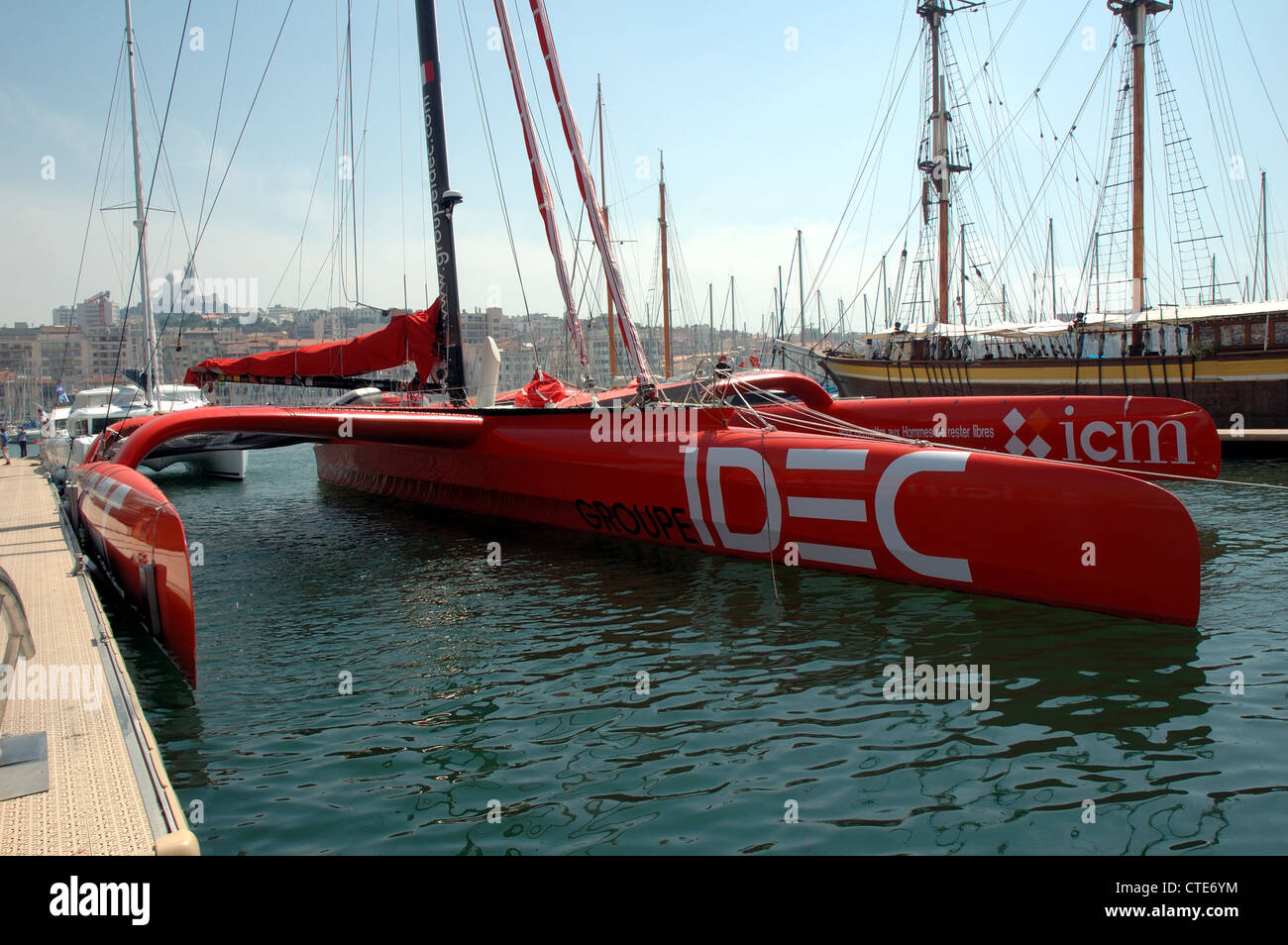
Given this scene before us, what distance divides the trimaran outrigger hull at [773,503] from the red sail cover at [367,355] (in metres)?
1.58

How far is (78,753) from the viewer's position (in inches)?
121

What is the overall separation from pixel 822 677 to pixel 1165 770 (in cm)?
161

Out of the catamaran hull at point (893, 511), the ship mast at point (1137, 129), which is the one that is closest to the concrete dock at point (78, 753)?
the catamaran hull at point (893, 511)

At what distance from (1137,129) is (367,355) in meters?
15.3

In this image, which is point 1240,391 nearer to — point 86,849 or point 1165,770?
point 1165,770

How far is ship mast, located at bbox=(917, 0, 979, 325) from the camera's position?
66.0 ft

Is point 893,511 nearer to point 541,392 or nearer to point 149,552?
point 149,552

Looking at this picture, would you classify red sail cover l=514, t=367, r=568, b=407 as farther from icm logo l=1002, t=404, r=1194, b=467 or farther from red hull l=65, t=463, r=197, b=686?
icm logo l=1002, t=404, r=1194, b=467

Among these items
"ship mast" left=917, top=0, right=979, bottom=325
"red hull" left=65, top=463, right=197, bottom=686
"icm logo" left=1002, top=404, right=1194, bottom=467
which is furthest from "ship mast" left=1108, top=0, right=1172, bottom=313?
"red hull" left=65, top=463, right=197, bottom=686

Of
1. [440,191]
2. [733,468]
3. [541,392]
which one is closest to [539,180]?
[440,191]

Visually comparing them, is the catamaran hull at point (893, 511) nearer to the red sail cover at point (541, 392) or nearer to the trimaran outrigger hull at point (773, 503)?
the trimaran outrigger hull at point (773, 503)

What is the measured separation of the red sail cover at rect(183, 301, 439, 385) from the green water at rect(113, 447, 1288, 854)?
14.6 feet
